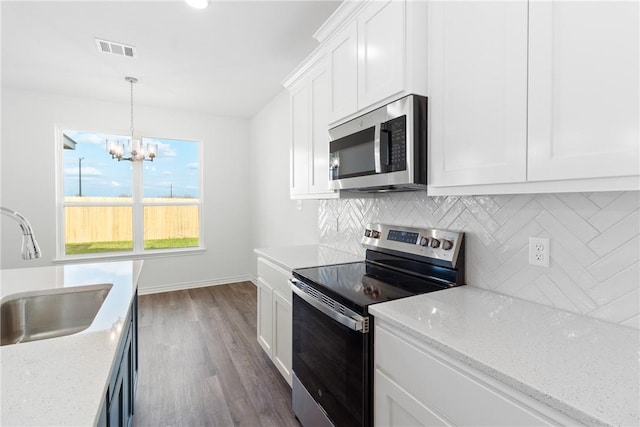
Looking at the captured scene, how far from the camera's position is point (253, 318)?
11.5ft

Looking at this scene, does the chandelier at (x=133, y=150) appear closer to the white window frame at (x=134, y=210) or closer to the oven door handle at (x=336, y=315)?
the white window frame at (x=134, y=210)

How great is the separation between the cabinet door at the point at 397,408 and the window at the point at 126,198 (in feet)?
12.2

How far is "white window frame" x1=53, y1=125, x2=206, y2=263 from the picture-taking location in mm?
4004

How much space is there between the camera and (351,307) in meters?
1.31

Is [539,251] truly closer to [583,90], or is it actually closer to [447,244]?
[447,244]

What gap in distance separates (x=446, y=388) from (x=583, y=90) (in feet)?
3.14

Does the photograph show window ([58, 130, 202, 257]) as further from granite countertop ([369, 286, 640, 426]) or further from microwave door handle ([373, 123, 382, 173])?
granite countertop ([369, 286, 640, 426])

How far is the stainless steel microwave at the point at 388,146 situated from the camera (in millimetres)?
1384

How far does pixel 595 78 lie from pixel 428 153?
61cm

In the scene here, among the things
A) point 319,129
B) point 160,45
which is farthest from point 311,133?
point 160,45

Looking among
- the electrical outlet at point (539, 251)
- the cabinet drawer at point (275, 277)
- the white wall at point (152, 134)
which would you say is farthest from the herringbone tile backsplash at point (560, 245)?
the white wall at point (152, 134)

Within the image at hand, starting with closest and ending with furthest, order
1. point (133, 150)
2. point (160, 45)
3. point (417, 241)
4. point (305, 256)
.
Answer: point (417, 241)
point (305, 256)
point (160, 45)
point (133, 150)

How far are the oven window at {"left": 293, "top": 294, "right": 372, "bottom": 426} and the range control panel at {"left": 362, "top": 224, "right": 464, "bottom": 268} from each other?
1.99ft

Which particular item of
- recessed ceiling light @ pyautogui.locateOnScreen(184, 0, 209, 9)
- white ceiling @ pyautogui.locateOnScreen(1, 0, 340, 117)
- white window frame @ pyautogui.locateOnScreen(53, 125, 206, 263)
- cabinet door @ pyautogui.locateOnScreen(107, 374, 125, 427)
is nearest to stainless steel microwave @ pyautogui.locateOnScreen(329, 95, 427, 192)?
white ceiling @ pyautogui.locateOnScreen(1, 0, 340, 117)
